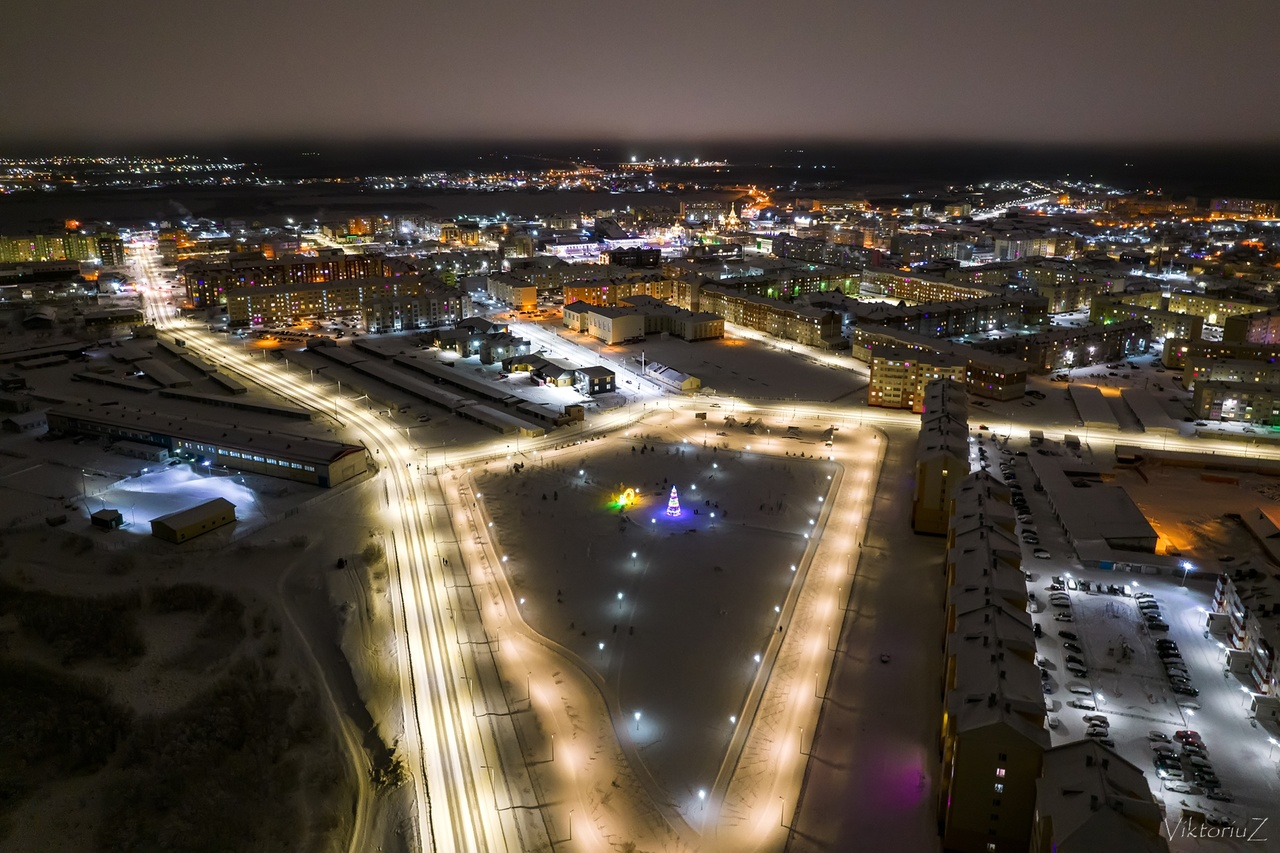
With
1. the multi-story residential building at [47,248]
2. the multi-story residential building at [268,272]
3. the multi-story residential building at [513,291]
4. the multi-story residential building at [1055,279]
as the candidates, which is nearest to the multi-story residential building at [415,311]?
the multi-story residential building at [513,291]

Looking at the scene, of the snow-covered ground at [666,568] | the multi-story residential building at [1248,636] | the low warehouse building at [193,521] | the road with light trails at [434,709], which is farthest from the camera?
the low warehouse building at [193,521]

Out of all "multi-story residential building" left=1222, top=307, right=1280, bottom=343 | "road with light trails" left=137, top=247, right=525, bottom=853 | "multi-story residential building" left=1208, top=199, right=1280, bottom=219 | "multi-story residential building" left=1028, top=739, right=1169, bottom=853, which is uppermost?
"multi-story residential building" left=1208, top=199, right=1280, bottom=219

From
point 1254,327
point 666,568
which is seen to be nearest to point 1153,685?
point 666,568

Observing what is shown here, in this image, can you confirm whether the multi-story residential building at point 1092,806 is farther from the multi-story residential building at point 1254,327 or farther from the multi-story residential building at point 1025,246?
the multi-story residential building at point 1025,246

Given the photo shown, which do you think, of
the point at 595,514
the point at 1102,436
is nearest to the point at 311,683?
the point at 595,514

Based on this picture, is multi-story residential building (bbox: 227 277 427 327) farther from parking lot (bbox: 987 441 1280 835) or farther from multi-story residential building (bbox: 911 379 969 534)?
parking lot (bbox: 987 441 1280 835)

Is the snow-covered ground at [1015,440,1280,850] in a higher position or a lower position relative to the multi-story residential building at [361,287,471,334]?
lower

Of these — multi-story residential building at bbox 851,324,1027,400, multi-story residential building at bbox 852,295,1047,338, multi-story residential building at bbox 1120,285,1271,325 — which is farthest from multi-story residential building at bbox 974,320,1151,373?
multi-story residential building at bbox 1120,285,1271,325
